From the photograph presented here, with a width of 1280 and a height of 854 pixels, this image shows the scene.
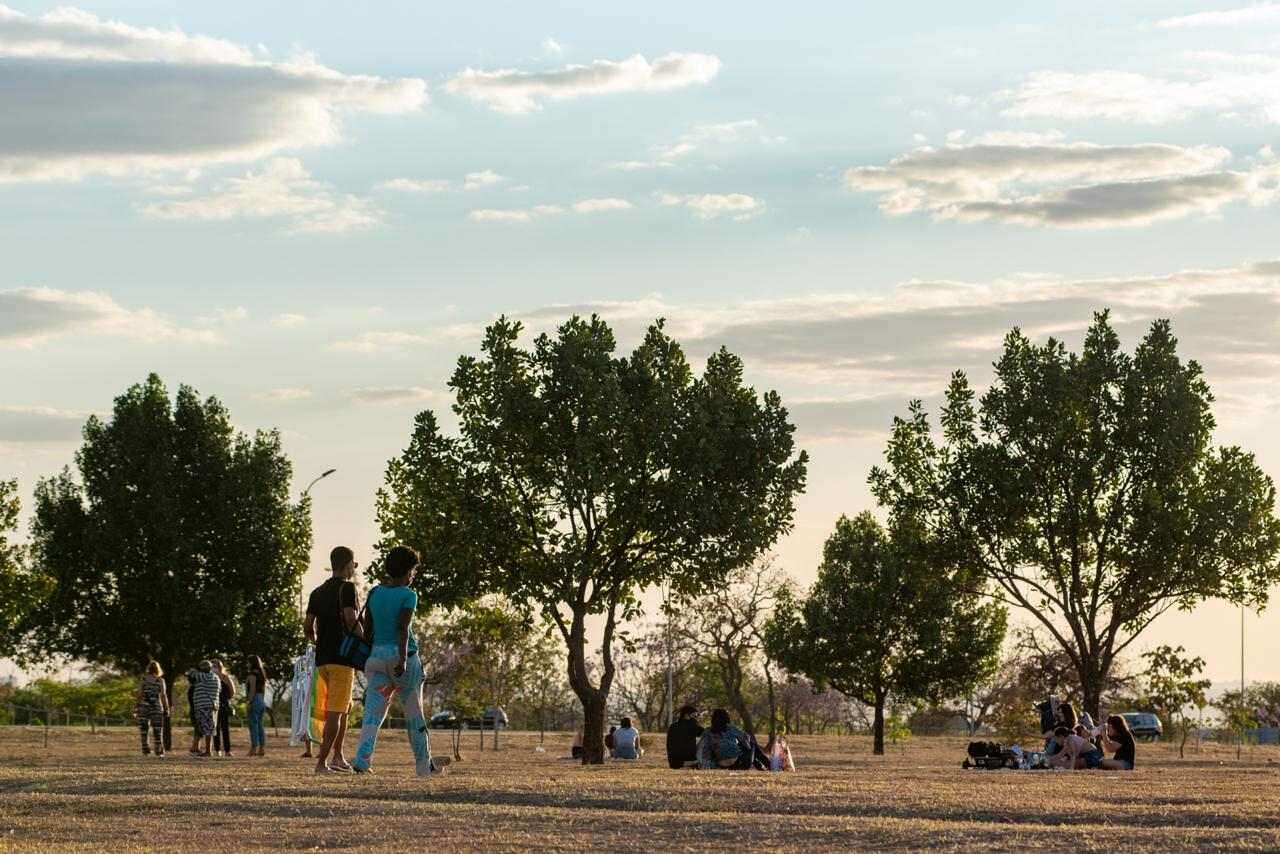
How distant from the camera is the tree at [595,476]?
1454 inches

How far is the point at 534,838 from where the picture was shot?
12.5 meters

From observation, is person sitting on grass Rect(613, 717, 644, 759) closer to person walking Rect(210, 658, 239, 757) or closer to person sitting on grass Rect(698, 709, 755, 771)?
person walking Rect(210, 658, 239, 757)

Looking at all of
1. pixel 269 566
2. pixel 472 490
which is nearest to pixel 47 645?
pixel 269 566

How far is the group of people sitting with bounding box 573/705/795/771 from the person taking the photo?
89.3 ft

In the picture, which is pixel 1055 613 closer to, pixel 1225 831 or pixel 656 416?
pixel 656 416

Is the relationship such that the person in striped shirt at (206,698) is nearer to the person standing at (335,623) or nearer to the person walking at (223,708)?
the person walking at (223,708)

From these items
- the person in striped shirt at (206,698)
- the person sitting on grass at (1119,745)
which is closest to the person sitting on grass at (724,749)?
the person sitting on grass at (1119,745)

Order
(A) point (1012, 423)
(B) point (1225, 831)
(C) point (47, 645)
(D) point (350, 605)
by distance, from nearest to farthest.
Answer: (B) point (1225, 831)
(D) point (350, 605)
(A) point (1012, 423)
(C) point (47, 645)

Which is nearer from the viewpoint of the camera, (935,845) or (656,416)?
(935,845)

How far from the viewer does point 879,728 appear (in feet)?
212

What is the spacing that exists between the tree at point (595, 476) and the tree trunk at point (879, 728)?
23877mm

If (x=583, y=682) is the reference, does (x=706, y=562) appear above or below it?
above

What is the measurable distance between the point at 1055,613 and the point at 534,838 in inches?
1363

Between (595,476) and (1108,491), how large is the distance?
1450 centimetres
